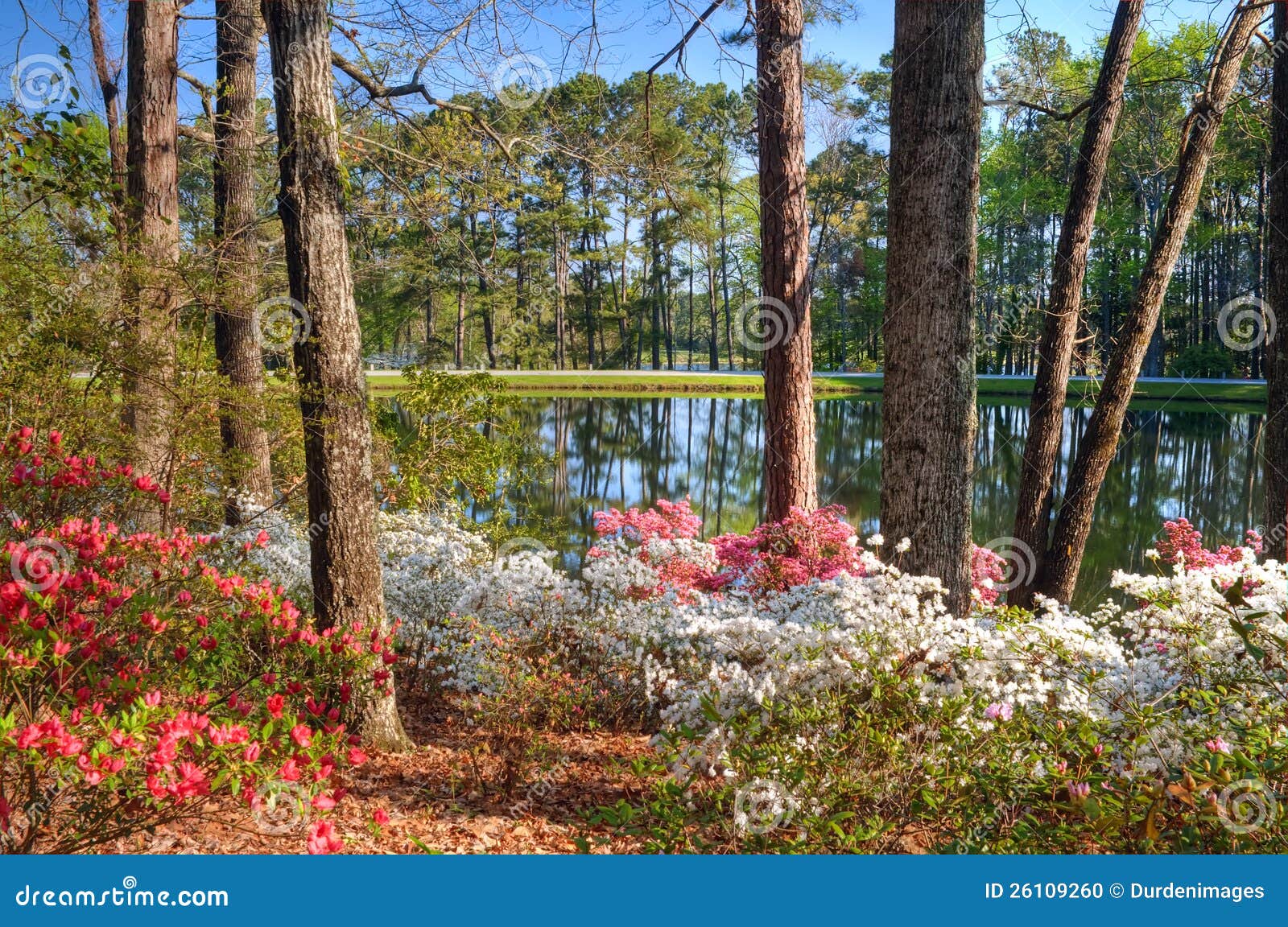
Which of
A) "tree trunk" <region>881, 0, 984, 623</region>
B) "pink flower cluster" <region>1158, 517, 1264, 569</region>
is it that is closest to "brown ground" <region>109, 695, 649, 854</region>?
"tree trunk" <region>881, 0, 984, 623</region>

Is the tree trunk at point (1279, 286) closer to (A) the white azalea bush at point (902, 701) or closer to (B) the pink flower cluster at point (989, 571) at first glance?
(A) the white azalea bush at point (902, 701)

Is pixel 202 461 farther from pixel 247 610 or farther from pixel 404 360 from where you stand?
pixel 404 360

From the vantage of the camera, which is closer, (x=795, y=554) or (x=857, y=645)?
(x=857, y=645)

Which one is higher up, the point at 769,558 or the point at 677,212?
the point at 677,212

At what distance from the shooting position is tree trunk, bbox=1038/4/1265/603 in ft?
19.1

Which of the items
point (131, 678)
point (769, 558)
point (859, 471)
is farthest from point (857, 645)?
point (859, 471)

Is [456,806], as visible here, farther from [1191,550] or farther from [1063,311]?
[1191,550]

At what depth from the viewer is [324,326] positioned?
3459mm

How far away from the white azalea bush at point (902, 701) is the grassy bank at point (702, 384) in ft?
72.4

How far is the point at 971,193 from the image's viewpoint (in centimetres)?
406

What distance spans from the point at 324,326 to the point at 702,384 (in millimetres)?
27353

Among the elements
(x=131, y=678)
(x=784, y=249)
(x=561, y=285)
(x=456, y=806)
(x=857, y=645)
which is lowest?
(x=456, y=806)

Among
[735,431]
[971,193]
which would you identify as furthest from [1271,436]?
[735,431]

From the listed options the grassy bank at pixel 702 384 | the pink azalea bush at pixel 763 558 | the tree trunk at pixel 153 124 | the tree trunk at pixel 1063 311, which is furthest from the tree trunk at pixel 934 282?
the grassy bank at pixel 702 384
